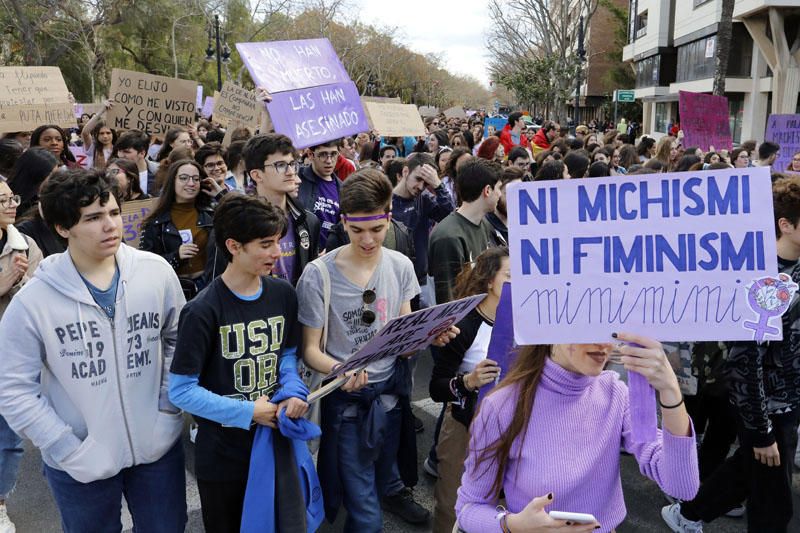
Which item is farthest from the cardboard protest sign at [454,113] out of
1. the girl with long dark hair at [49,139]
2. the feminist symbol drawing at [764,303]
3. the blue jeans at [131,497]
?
the feminist symbol drawing at [764,303]

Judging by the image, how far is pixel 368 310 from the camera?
3180 mm

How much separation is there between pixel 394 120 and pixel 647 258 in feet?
27.4

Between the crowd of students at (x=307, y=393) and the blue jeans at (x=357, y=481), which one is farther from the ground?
the crowd of students at (x=307, y=393)

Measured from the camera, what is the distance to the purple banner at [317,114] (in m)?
5.32

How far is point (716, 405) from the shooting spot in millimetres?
3912

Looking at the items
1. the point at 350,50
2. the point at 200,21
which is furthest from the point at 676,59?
the point at 200,21

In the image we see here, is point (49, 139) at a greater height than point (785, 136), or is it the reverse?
point (49, 139)

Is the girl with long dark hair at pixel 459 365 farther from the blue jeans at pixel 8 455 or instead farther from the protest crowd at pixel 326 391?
the blue jeans at pixel 8 455

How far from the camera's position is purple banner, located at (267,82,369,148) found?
5.32 meters

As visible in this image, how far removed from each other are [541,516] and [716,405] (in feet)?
8.33

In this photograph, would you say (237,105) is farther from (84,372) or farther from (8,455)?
(84,372)

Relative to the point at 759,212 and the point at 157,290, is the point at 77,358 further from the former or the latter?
the point at 759,212

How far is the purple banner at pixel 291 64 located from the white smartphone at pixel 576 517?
430 cm

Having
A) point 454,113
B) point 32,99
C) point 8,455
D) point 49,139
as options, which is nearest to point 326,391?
point 8,455
